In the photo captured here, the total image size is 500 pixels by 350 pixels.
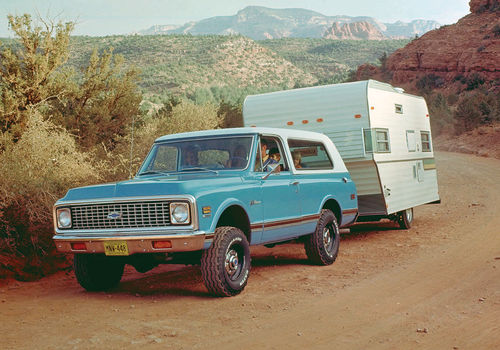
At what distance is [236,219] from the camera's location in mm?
7344

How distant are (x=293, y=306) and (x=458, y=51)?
52598 millimetres

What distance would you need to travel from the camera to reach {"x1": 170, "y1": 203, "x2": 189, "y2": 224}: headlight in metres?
6.43

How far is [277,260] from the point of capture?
979cm

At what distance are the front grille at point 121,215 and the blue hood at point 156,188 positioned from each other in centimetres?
11

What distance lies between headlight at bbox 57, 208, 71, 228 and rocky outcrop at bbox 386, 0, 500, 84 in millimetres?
46161

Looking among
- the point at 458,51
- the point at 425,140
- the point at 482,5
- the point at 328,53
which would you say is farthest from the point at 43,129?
the point at 328,53

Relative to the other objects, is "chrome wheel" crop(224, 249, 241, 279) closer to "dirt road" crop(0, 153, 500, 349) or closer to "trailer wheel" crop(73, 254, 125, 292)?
"dirt road" crop(0, 153, 500, 349)

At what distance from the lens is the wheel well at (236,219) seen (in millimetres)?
7238

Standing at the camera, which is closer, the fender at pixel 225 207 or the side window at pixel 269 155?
the fender at pixel 225 207

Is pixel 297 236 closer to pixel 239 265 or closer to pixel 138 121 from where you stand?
pixel 239 265

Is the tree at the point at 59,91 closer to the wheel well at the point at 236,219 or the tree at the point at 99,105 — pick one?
the tree at the point at 99,105

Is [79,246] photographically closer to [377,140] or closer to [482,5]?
[377,140]

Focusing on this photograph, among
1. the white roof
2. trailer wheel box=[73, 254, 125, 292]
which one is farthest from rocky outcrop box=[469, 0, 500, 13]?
trailer wheel box=[73, 254, 125, 292]

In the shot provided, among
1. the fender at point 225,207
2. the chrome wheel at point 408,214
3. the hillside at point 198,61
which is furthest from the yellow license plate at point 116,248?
the hillside at point 198,61
